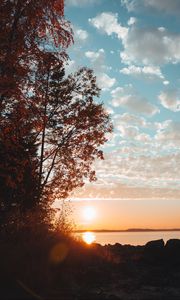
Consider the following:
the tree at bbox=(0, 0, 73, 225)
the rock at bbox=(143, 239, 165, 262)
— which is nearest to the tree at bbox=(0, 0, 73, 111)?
the tree at bbox=(0, 0, 73, 225)

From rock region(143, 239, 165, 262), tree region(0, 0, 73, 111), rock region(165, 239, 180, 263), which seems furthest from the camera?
rock region(143, 239, 165, 262)

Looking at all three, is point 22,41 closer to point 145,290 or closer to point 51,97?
point 145,290

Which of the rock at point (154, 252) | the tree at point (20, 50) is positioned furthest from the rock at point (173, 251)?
the tree at point (20, 50)

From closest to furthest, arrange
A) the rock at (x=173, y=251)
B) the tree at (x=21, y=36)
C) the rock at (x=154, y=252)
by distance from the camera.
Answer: the tree at (x=21, y=36) < the rock at (x=173, y=251) < the rock at (x=154, y=252)

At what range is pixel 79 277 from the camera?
18.7 meters


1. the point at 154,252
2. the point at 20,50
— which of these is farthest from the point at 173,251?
the point at 20,50

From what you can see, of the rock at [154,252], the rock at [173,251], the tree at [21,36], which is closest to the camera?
the tree at [21,36]

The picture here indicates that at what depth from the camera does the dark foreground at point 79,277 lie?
14.3 m

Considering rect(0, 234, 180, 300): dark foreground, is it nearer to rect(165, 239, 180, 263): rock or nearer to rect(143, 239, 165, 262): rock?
rect(165, 239, 180, 263): rock

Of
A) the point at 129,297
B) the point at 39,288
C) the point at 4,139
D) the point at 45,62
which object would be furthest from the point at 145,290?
the point at 45,62

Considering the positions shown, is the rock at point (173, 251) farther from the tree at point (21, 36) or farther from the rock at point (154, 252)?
the tree at point (21, 36)

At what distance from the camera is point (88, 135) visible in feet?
98.8

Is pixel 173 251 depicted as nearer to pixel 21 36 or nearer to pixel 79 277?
pixel 79 277

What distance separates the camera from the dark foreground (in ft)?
47.0
